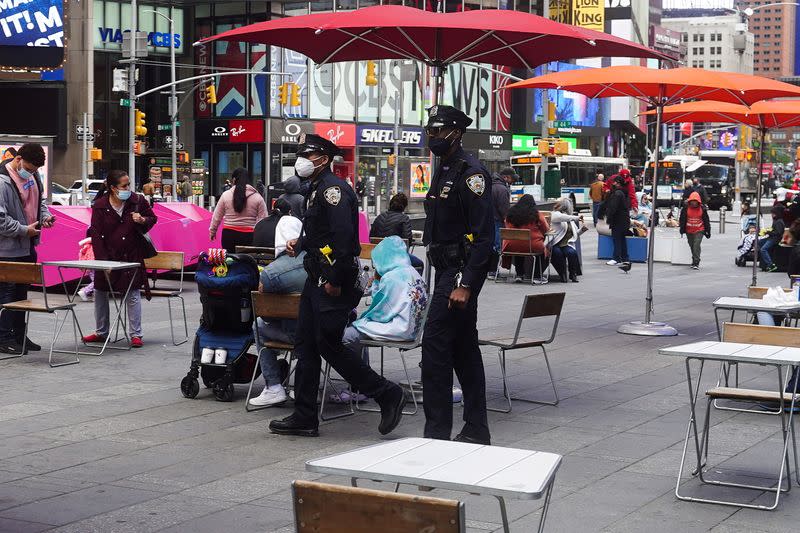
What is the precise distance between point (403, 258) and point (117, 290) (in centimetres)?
443

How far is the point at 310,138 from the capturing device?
8.18 m

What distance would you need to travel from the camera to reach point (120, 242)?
1243 centimetres

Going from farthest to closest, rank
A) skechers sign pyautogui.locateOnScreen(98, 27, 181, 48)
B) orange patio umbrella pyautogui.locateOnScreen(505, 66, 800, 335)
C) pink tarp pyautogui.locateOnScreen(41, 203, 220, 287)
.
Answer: skechers sign pyautogui.locateOnScreen(98, 27, 181, 48), pink tarp pyautogui.locateOnScreen(41, 203, 220, 287), orange patio umbrella pyautogui.locateOnScreen(505, 66, 800, 335)

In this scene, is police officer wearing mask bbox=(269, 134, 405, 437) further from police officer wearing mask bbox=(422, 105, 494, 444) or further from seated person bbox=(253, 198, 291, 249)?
seated person bbox=(253, 198, 291, 249)

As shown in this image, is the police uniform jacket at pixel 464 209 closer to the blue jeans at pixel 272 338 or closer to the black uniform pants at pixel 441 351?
the black uniform pants at pixel 441 351

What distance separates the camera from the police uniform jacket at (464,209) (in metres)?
7.41

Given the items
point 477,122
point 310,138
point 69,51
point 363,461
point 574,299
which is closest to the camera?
point 363,461

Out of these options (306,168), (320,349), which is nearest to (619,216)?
(306,168)

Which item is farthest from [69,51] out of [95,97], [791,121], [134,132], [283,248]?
[283,248]

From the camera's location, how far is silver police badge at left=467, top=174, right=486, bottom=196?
7.46 metres

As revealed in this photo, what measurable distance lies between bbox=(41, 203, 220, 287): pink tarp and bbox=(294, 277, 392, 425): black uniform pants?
9461 millimetres

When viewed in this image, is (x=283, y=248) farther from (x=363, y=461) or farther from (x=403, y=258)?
(x=363, y=461)

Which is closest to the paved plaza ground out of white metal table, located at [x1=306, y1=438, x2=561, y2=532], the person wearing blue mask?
the person wearing blue mask

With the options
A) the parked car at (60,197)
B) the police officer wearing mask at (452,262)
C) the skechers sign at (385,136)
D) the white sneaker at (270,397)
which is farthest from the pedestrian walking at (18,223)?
the skechers sign at (385,136)
